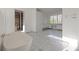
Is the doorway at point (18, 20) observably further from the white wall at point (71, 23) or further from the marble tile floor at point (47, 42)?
the white wall at point (71, 23)

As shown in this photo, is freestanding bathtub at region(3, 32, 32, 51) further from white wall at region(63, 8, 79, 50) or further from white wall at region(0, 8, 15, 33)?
white wall at region(63, 8, 79, 50)

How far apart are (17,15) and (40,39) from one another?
0.49 meters

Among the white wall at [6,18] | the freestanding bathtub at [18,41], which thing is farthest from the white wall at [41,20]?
the white wall at [6,18]

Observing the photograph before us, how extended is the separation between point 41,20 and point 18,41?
457 mm

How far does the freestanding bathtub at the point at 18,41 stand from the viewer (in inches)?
75.7

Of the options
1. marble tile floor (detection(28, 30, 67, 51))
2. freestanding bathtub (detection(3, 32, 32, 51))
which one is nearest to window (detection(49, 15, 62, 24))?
marble tile floor (detection(28, 30, 67, 51))

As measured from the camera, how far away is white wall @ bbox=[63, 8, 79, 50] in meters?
1.89

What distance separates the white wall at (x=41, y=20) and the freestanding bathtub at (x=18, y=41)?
8.2 inches

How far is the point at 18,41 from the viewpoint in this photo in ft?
6.36

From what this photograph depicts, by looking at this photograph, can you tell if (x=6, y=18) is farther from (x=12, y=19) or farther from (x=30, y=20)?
(x=30, y=20)
